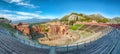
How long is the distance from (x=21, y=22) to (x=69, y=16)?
451 inches

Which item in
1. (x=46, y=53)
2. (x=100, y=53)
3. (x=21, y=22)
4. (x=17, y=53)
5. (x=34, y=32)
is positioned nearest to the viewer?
(x=17, y=53)

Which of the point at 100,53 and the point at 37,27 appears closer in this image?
the point at 100,53

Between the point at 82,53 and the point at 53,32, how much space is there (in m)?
19.0

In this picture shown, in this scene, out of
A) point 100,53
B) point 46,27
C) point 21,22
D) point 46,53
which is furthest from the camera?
point 46,27

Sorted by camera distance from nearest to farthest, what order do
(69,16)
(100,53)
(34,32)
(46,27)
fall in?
(100,53) → (34,32) → (46,27) → (69,16)

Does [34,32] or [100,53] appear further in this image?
[34,32]

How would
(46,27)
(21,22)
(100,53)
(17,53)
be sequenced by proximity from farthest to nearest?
(46,27) < (21,22) < (100,53) < (17,53)

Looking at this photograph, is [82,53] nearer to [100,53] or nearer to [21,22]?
[100,53]

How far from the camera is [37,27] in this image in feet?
80.2

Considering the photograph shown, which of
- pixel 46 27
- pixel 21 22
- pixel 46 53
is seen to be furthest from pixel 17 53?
pixel 46 27

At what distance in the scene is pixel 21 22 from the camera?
21.4m

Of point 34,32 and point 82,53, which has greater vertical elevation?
point 82,53

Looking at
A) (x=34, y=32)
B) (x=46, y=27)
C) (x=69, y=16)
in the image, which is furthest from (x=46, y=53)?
(x=69, y=16)

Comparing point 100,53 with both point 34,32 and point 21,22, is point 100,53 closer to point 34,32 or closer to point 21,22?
point 21,22
